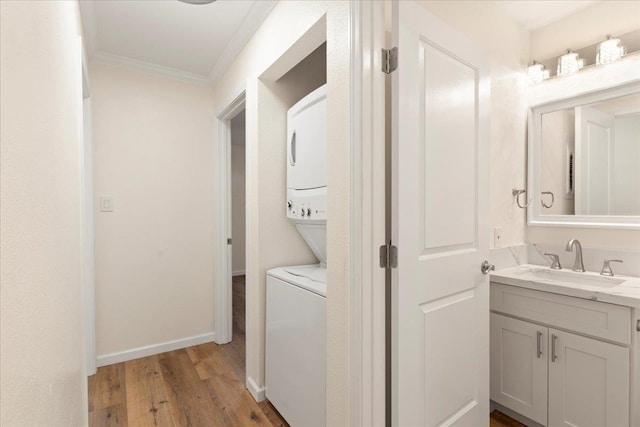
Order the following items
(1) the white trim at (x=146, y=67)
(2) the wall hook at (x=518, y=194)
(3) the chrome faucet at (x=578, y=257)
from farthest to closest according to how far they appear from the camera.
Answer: (1) the white trim at (x=146, y=67), (2) the wall hook at (x=518, y=194), (3) the chrome faucet at (x=578, y=257)

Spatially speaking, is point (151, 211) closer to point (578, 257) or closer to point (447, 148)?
point (447, 148)

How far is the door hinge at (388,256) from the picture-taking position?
123 cm

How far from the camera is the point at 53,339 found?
890 mm

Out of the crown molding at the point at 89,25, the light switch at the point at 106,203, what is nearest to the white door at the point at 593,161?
the crown molding at the point at 89,25

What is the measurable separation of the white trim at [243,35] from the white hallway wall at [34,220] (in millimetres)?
1050

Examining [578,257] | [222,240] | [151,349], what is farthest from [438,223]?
[151,349]

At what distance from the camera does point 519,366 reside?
180 cm

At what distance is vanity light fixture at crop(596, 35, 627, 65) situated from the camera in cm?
185

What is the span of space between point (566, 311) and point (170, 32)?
2869mm

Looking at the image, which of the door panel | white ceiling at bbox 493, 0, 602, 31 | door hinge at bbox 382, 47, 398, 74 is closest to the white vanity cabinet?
the door panel

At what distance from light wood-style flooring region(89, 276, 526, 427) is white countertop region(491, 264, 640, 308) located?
80 cm

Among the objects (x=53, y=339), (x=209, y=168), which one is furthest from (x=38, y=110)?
(x=209, y=168)

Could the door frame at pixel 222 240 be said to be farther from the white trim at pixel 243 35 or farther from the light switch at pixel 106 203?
the light switch at pixel 106 203

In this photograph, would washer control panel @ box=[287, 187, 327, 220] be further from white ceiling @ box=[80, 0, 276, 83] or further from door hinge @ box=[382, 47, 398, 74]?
white ceiling @ box=[80, 0, 276, 83]
